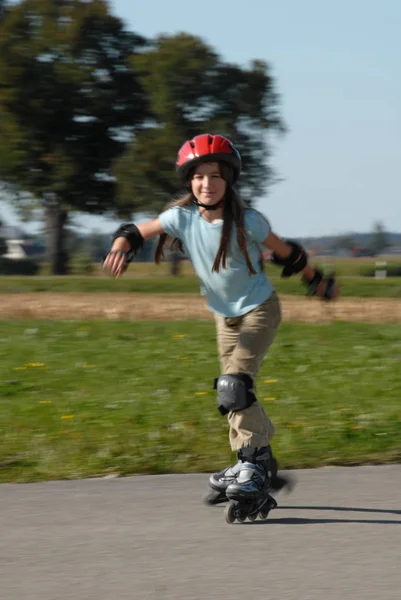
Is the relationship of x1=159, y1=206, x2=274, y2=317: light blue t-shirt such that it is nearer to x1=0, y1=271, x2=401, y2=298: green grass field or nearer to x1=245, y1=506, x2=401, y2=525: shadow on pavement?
x1=245, y1=506, x2=401, y2=525: shadow on pavement

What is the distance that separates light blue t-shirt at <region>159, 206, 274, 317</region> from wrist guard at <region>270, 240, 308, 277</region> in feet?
0.31

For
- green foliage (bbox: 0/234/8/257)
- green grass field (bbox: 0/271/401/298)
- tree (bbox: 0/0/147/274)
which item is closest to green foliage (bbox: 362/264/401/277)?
tree (bbox: 0/0/147/274)

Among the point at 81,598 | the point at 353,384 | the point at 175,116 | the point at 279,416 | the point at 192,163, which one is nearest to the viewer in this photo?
the point at 81,598

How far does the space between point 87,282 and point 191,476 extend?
29.7m

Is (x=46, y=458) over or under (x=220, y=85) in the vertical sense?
under

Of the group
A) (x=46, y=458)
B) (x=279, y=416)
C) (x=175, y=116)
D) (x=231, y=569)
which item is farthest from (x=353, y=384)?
(x=175, y=116)

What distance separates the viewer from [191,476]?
5215 millimetres

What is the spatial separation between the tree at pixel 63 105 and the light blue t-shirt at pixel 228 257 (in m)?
43.6

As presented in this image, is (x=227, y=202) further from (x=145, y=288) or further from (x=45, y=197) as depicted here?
(x=45, y=197)

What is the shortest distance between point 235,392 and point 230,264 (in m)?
0.50

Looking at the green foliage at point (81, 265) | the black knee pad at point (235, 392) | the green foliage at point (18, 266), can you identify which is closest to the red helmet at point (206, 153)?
the black knee pad at point (235, 392)

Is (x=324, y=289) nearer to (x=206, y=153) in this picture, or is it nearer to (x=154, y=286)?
(x=206, y=153)

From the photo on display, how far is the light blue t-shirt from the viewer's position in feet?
15.1

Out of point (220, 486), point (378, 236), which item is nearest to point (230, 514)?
point (220, 486)
